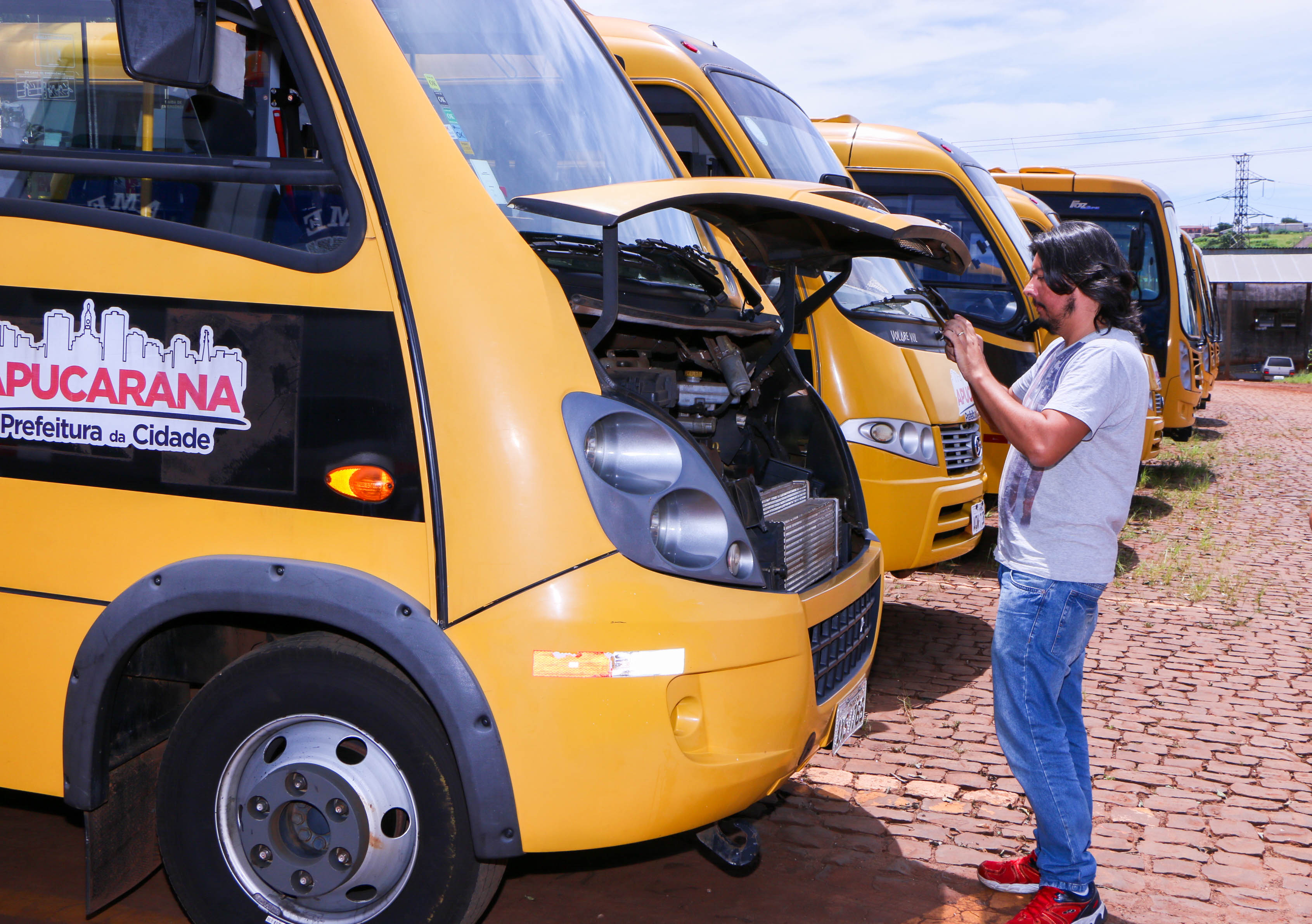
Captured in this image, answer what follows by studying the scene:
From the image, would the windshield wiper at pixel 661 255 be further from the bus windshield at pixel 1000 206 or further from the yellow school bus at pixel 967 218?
the bus windshield at pixel 1000 206

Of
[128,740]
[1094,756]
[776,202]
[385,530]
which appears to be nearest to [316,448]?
[385,530]

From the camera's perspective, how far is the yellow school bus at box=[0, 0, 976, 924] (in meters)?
2.57

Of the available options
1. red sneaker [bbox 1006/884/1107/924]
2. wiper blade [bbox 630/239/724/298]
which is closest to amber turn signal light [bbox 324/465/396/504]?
wiper blade [bbox 630/239/724/298]

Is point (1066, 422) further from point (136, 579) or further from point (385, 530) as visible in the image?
point (136, 579)

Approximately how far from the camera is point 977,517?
21.4 feet

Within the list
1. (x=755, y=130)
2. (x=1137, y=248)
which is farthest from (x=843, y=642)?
(x=1137, y=248)

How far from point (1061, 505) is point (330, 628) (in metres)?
2.05

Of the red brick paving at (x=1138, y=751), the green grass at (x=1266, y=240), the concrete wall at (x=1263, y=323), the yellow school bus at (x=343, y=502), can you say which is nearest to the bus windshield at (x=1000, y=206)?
the red brick paving at (x=1138, y=751)

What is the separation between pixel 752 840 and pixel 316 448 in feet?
4.87

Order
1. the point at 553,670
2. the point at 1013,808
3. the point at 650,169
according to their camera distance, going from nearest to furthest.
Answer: the point at 553,670, the point at 650,169, the point at 1013,808

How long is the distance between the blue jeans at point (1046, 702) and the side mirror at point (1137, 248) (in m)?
11.7

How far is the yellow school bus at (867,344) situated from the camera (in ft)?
19.8

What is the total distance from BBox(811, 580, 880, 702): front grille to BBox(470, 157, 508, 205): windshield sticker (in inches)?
56.0

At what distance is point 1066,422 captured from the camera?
10.3ft
